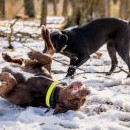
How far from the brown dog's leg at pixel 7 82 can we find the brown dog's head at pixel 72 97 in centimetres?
64

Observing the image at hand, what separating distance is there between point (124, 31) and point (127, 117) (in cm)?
400

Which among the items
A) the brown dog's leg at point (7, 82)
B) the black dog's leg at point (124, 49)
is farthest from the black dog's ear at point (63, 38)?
the brown dog's leg at point (7, 82)

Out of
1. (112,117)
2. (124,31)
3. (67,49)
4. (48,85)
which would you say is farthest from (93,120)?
(124,31)

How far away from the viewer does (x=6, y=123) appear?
18.2 feet

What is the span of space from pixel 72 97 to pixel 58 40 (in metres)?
3.18

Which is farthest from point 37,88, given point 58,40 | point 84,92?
point 58,40

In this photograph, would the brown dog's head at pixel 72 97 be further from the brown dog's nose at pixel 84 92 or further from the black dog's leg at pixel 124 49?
the black dog's leg at pixel 124 49

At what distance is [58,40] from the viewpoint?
873 cm

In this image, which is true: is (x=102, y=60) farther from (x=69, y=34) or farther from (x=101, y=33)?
Answer: (x=69, y=34)

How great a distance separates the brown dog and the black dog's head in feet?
6.74

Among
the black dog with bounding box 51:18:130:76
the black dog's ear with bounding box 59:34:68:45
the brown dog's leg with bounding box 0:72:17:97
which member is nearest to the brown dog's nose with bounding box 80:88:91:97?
→ the brown dog's leg with bounding box 0:72:17:97

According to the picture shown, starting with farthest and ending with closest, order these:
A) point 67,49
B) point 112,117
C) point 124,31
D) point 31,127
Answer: point 124,31 < point 67,49 < point 112,117 < point 31,127

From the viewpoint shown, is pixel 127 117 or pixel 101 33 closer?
pixel 127 117

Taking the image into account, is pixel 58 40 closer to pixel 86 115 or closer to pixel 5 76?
pixel 5 76
